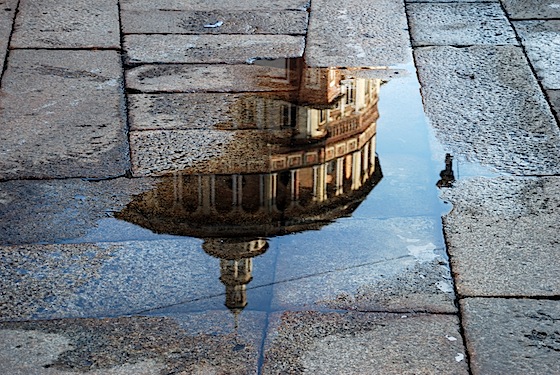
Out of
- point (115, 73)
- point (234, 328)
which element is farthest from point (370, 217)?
point (115, 73)

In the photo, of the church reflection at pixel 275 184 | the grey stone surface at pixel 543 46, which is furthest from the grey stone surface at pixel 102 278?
the grey stone surface at pixel 543 46

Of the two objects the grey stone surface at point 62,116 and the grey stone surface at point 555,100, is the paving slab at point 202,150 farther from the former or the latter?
the grey stone surface at point 555,100

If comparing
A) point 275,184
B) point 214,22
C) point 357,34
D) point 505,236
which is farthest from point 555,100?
point 214,22

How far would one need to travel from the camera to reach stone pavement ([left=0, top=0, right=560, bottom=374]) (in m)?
A: 3.39

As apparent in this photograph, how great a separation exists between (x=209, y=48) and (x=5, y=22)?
1693 mm

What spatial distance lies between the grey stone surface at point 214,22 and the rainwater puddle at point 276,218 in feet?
3.55

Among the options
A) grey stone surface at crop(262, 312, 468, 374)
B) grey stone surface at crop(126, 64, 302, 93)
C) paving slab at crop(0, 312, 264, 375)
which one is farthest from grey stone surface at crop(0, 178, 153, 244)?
grey stone surface at crop(126, 64, 302, 93)

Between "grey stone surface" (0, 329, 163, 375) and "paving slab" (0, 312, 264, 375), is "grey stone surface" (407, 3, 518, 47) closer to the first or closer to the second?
"paving slab" (0, 312, 264, 375)

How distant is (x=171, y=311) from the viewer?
3605 millimetres

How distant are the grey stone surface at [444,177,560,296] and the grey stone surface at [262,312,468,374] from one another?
0.35 meters

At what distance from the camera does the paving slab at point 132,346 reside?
327cm

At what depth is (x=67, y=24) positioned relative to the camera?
22.5ft

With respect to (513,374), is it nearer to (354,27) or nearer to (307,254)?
(307,254)

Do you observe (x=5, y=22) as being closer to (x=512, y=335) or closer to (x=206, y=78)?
(x=206, y=78)
